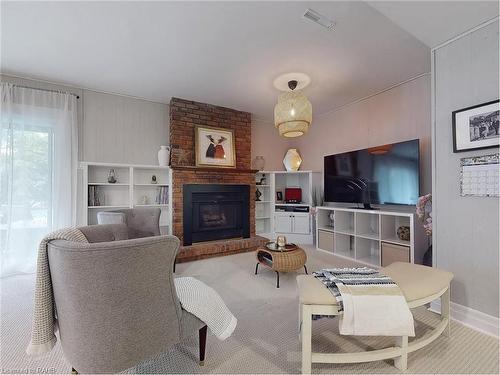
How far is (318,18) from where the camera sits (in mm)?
2070

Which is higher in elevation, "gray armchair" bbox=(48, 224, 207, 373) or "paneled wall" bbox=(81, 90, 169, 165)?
"paneled wall" bbox=(81, 90, 169, 165)

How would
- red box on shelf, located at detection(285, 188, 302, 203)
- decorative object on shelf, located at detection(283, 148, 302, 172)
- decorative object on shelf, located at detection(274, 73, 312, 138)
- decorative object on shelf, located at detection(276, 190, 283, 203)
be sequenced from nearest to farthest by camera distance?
decorative object on shelf, located at detection(274, 73, 312, 138) → red box on shelf, located at detection(285, 188, 302, 203) → decorative object on shelf, located at detection(283, 148, 302, 172) → decorative object on shelf, located at detection(276, 190, 283, 203)

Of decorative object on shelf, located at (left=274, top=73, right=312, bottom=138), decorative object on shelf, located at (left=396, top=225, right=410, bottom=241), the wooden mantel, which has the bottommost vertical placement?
decorative object on shelf, located at (left=396, top=225, right=410, bottom=241)

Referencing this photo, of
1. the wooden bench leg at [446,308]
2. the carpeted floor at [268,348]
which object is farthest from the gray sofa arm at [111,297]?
the wooden bench leg at [446,308]

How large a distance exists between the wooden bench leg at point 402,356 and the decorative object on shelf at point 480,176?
1.20 metres

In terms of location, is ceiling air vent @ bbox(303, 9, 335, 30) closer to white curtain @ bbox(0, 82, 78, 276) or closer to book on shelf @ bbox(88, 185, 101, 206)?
white curtain @ bbox(0, 82, 78, 276)

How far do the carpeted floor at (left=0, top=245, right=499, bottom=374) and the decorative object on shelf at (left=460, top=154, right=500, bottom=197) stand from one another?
1002mm

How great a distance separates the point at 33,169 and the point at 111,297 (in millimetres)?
3108

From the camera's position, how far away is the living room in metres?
1.29

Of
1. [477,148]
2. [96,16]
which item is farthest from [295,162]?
[96,16]

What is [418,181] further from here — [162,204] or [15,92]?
[15,92]

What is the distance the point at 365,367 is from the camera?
4.75ft

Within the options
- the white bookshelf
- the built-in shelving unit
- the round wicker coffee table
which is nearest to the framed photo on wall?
the built-in shelving unit

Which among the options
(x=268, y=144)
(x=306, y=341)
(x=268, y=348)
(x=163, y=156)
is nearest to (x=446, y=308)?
(x=306, y=341)
